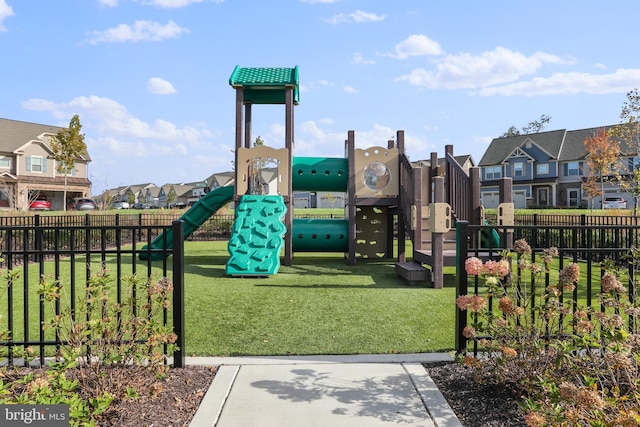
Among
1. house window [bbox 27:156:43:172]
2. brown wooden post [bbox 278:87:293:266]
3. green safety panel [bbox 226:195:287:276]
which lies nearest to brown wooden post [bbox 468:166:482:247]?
green safety panel [bbox 226:195:287:276]

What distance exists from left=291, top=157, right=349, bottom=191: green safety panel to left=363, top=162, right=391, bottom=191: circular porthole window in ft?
1.95

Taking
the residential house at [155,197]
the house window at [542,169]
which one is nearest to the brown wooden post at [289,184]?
the house window at [542,169]

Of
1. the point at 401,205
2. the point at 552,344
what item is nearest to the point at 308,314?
the point at 552,344

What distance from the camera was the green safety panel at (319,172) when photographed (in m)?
13.0

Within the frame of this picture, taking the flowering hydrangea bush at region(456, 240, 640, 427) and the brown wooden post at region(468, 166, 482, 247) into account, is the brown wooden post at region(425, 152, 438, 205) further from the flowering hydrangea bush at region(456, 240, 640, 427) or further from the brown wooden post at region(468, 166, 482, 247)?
the flowering hydrangea bush at region(456, 240, 640, 427)

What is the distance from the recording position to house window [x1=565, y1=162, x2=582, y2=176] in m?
39.2

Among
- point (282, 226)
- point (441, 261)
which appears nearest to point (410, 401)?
point (441, 261)

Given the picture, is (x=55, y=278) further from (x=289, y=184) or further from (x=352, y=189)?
(x=352, y=189)

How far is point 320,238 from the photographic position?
1276cm

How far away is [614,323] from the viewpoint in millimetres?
2822

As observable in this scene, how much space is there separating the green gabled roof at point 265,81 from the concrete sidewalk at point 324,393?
9.61 metres

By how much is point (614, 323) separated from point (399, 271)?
6.83m

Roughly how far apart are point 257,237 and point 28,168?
117 feet

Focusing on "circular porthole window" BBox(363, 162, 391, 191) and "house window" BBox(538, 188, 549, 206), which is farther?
"house window" BBox(538, 188, 549, 206)
